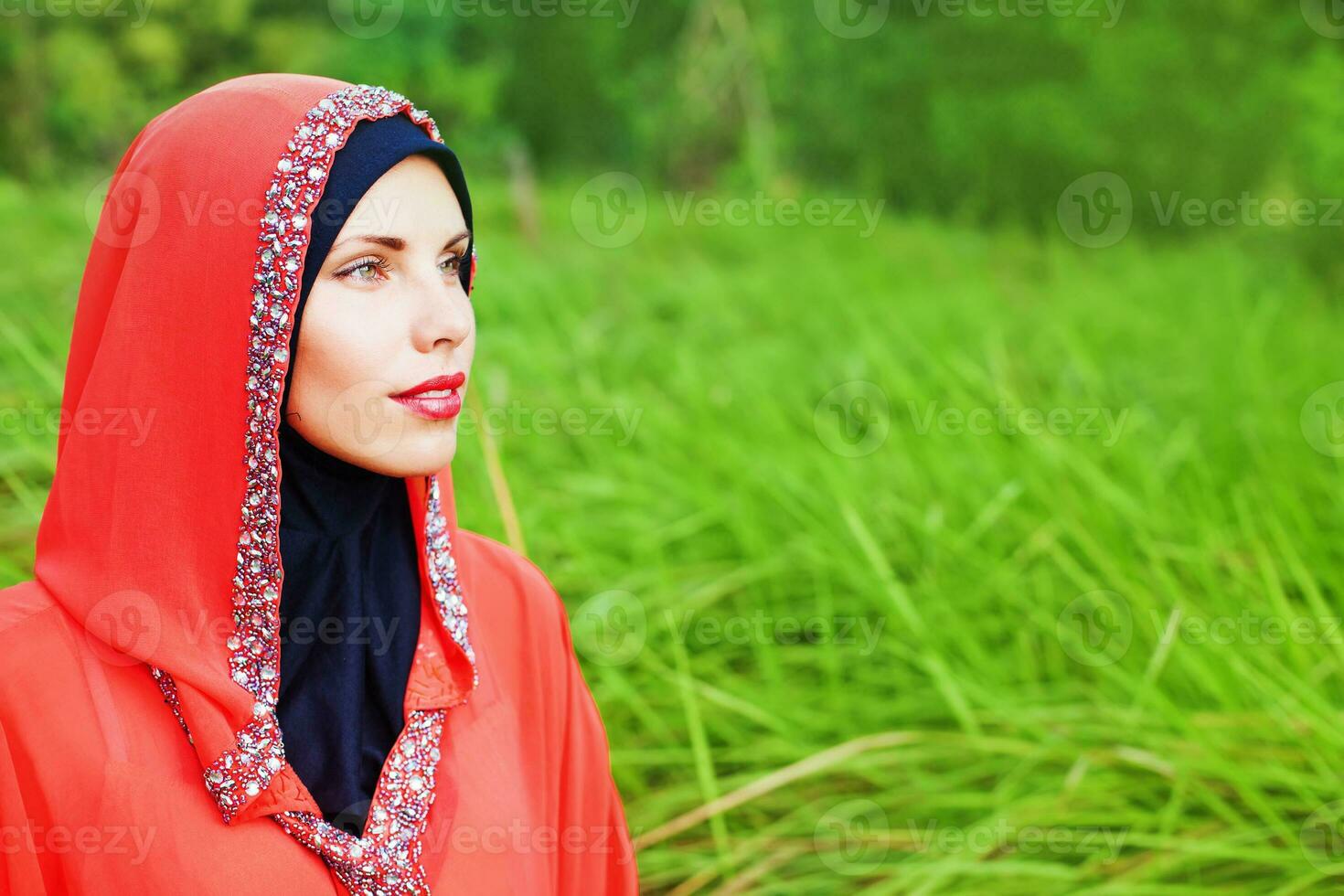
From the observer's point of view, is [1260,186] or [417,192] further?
[1260,186]

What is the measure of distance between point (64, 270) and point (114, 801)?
313 cm

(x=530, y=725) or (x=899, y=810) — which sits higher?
(x=530, y=725)

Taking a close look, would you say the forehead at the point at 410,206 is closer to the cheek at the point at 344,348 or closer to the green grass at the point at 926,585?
→ the cheek at the point at 344,348

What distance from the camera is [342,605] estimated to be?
48.1 inches

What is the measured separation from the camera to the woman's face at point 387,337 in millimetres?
1108

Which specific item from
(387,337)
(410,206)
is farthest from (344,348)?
(410,206)

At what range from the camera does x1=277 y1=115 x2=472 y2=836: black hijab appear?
1.13 meters

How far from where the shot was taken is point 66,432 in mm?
1145

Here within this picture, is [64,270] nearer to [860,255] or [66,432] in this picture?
[66,432]

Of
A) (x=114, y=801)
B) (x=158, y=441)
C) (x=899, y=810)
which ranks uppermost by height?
(x=158, y=441)

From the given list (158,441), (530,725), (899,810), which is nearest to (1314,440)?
(899,810)

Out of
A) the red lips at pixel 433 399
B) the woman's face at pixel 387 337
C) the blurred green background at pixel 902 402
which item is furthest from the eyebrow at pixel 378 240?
the blurred green background at pixel 902 402

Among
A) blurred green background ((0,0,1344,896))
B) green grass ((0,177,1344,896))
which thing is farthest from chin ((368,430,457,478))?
green grass ((0,177,1344,896))

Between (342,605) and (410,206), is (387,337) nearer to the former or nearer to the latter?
(410,206)
